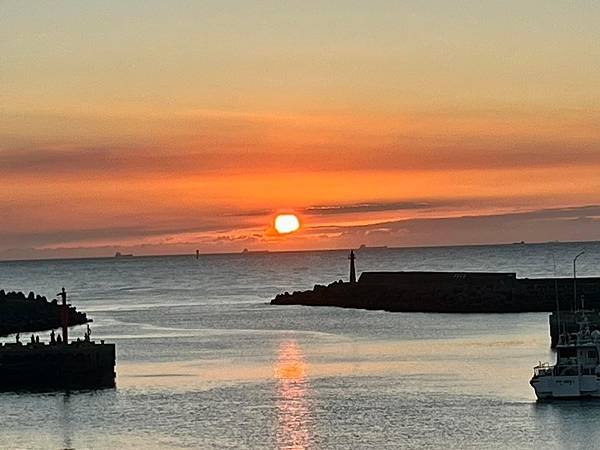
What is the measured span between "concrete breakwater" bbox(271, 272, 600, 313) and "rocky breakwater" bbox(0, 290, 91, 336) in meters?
26.7

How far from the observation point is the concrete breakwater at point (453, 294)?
365 ft

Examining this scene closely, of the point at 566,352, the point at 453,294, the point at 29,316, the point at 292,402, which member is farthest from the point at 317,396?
the point at 453,294

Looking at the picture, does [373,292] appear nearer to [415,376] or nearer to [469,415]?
[415,376]

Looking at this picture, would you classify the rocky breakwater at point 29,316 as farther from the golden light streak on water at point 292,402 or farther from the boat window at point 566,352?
the boat window at point 566,352

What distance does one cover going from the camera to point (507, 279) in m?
121

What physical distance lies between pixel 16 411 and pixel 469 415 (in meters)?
17.9

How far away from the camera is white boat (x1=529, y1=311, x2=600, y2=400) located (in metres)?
55.0

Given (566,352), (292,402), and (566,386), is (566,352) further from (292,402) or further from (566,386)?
(292,402)

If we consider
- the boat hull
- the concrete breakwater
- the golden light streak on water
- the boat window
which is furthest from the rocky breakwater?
the boat hull

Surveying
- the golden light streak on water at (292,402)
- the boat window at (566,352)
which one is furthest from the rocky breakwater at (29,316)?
the boat window at (566,352)

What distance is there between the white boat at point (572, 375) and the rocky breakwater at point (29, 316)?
55.9 metres

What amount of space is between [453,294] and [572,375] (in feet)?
211

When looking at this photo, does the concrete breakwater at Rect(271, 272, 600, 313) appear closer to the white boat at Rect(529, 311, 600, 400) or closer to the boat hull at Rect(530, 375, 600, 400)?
the white boat at Rect(529, 311, 600, 400)

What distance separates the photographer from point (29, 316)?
111 metres
